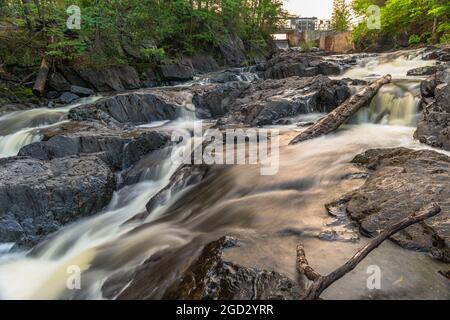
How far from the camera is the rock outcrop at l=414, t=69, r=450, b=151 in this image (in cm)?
538

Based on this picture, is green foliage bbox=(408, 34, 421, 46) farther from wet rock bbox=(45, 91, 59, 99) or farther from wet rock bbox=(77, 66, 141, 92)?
wet rock bbox=(45, 91, 59, 99)

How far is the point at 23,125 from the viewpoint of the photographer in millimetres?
8938

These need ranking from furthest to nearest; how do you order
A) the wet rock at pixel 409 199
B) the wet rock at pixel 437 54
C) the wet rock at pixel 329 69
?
1. the wet rock at pixel 329 69
2. the wet rock at pixel 437 54
3. the wet rock at pixel 409 199

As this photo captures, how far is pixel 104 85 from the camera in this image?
42.9ft

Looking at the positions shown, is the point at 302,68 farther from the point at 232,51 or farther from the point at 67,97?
the point at 67,97

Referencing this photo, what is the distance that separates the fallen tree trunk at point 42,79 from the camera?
1123 cm

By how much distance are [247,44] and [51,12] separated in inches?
670

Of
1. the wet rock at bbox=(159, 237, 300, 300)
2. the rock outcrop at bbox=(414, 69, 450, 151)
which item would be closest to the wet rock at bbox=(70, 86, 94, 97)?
the rock outcrop at bbox=(414, 69, 450, 151)

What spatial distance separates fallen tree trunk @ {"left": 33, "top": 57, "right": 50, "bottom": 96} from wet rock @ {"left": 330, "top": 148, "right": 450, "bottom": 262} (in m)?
11.2

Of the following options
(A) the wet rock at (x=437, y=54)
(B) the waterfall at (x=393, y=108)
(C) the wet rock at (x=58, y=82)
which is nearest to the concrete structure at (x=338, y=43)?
(A) the wet rock at (x=437, y=54)

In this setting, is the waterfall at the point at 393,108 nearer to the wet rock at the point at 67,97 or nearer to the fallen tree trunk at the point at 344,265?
the fallen tree trunk at the point at 344,265

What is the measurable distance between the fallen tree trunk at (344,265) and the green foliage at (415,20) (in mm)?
16804

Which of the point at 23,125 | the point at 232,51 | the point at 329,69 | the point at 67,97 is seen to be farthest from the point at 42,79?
the point at 232,51

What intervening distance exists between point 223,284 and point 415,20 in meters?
23.2
